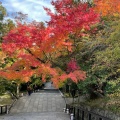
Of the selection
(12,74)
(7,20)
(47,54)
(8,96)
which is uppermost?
(7,20)

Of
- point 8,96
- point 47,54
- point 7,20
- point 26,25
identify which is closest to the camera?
point 26,25

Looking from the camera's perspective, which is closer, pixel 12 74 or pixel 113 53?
pixel 113 53

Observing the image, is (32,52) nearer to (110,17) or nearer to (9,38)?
(9,38)

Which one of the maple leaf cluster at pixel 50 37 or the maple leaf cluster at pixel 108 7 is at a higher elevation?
the maple leaf cluster at pixel 108 7

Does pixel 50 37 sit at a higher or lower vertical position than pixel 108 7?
lower

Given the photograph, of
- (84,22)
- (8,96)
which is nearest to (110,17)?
(84,22)

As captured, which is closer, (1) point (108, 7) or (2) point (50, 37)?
(2) point (50, 37)

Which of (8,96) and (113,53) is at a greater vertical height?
(113,53)

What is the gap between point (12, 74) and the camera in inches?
581

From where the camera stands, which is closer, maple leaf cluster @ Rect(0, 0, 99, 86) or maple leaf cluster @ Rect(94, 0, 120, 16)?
maple leaf cluster @ Rect(0, 0, 99, 86)

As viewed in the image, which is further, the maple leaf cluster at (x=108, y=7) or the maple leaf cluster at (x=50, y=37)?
the maple leaf cluster at (x=108, y=7)

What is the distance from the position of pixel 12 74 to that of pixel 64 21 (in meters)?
4.64

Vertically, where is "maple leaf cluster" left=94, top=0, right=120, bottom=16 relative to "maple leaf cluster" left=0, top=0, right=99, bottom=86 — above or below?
above

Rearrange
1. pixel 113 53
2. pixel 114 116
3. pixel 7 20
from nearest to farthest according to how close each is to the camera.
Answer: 1. pixel 113 53
2. pixel 114 116
3. pixel 7 20
